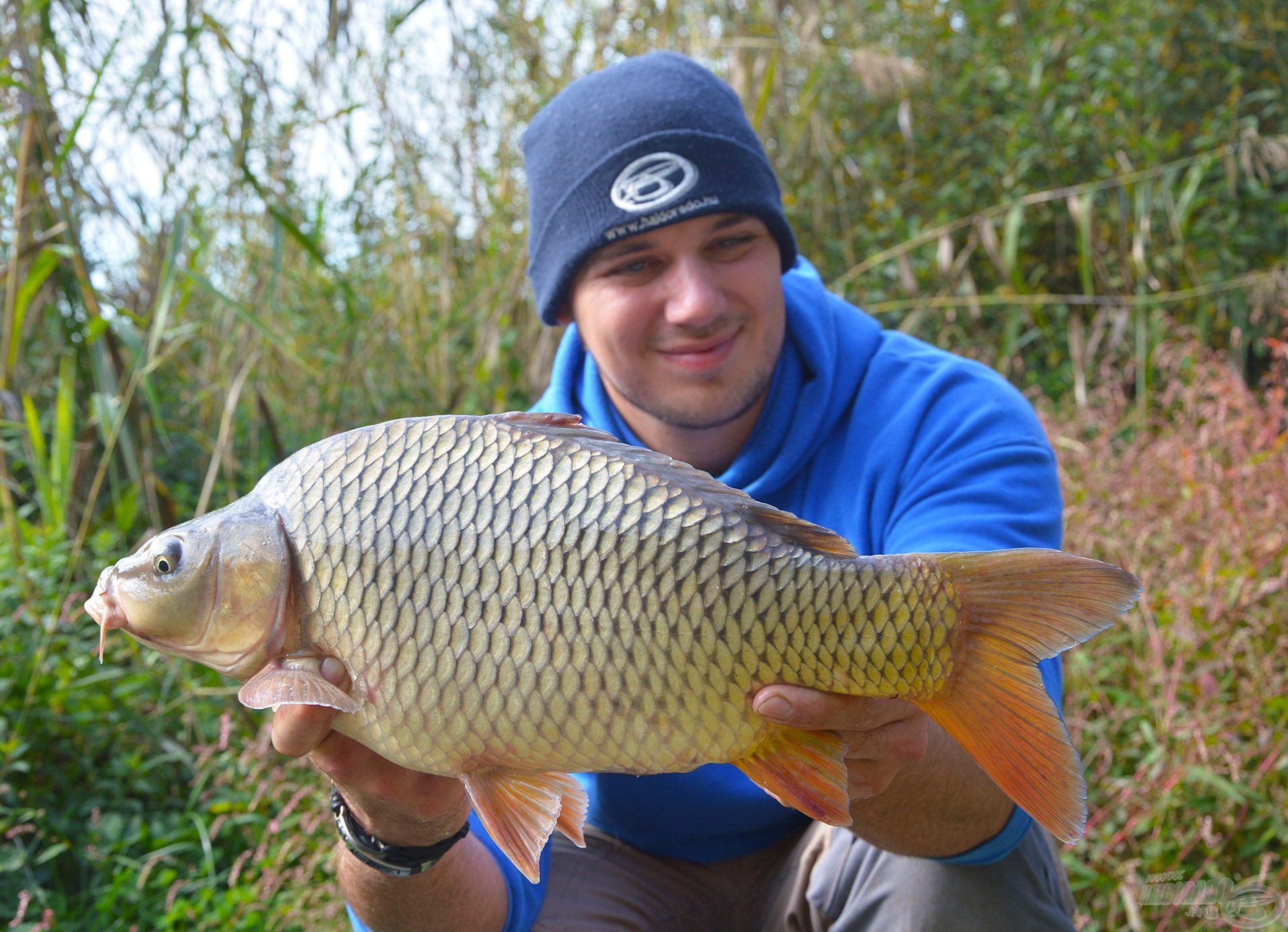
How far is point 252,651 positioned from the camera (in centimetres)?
87

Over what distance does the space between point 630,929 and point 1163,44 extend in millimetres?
3097

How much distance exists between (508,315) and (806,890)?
66.4 inches

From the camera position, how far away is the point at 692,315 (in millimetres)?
1437

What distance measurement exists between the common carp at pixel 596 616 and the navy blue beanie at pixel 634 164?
65 centimetres

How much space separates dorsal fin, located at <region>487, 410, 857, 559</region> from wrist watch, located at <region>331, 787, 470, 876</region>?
0.49 m

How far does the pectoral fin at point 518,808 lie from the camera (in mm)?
872

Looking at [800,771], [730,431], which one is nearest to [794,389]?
[730,431]

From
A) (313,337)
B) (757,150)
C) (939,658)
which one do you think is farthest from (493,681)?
(313,337)

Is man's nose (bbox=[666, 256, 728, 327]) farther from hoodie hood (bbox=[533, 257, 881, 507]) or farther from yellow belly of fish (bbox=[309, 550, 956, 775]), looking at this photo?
yellow belly of fish (bbox=[309, 550, 956, 775])

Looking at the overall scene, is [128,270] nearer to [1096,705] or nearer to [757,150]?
[757,150]

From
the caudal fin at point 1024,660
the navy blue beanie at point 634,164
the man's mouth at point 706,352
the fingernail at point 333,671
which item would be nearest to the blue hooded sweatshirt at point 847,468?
the man's mouth at point 706,352

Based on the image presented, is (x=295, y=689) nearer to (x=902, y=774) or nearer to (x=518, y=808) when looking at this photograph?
(x=518, y=808)

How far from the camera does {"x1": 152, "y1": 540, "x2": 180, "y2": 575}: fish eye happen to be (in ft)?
2.86

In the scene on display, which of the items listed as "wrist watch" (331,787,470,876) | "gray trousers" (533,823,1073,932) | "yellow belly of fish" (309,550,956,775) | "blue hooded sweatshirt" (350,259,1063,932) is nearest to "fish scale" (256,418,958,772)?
"yellow belly of fish" (309,550,956,775)
